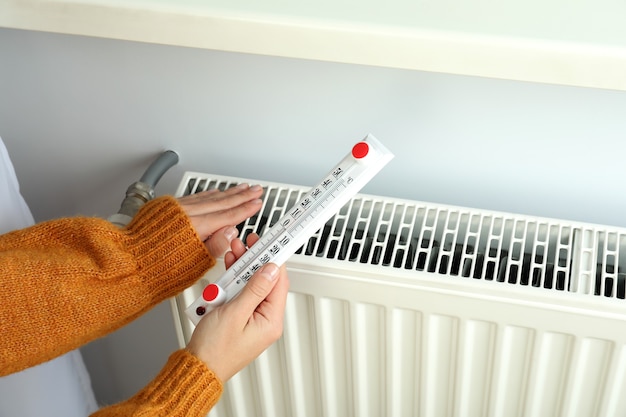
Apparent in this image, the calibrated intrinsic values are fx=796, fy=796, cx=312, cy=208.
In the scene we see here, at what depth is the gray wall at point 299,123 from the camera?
0.62 metres

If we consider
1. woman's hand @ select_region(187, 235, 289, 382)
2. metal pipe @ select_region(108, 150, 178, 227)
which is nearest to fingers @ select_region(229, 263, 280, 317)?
woman's hand @ select_region(187, 235, 289, 382)

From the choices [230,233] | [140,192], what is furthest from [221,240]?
[140,192]

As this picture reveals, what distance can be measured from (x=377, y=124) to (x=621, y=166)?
7.8 inches

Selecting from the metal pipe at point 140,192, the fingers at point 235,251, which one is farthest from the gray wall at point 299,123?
the fingers at point 235,251

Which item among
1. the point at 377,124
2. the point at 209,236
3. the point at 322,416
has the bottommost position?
the point at 322,416

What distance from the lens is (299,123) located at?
0.69 meters

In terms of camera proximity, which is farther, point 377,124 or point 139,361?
point 139,361

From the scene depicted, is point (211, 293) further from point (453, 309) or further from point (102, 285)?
point (453, 309)

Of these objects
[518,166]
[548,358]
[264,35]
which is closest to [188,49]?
[264,35]

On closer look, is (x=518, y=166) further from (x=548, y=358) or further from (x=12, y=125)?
(x=12, y=125)

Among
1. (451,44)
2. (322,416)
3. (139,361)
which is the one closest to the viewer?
(451,44)

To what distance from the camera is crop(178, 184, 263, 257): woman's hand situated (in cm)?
63

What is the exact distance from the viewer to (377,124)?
666mm

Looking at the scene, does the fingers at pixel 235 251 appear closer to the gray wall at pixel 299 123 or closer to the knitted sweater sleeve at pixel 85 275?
the knitted sweater sleeve at pixel 85 275
